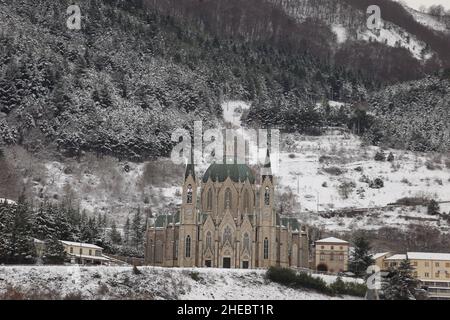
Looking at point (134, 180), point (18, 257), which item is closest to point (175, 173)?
point (134, 180)

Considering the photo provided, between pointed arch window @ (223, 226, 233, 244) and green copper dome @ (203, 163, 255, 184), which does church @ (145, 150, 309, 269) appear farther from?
green copper dome @ (203, 163, 255, 184)

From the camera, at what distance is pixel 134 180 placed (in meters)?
170

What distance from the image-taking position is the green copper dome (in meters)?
114

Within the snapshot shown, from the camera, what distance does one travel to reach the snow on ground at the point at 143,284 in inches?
3354

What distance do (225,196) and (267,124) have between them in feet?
287

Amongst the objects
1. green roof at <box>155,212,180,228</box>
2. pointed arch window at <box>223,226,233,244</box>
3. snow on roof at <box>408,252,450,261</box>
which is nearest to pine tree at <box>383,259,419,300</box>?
snow on roof at <box>408,252,450,261</box>

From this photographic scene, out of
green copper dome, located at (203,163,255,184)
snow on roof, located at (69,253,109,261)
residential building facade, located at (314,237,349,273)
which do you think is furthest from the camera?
residential building facade, located at (314,237,349,273)

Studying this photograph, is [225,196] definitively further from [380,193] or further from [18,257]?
[380,193]

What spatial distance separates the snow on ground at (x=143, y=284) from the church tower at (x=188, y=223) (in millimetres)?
12384

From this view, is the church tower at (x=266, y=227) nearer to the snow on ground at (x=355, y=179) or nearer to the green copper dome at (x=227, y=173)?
the green copper dome at (x=227, y=173)

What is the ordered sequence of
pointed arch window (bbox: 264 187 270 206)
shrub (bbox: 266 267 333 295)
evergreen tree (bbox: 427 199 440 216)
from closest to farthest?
1. shrub (bbox: 266 267 333 295)
2. pointed arch window (bbox: 264 187 270 206)
3. evergreen tree (bbox: 427 199 440 216)

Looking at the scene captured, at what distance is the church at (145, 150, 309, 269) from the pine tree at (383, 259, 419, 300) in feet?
53.5

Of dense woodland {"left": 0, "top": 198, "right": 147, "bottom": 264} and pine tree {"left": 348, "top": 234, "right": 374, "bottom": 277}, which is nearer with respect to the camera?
dense woodland {"left": 0, "top": 198, "right": 147, "bottom": 264}

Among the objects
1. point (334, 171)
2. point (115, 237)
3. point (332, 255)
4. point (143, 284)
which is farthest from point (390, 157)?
point (143, 284)
